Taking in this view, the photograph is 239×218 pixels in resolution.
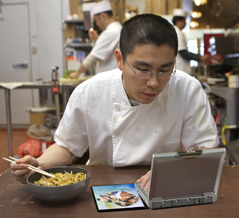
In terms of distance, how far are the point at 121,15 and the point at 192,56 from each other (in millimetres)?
1892

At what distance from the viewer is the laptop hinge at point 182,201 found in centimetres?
99

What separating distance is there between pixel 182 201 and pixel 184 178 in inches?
2.8

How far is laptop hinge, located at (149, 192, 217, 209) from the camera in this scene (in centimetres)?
99

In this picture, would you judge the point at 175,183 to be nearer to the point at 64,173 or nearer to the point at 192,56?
the point at 64,173

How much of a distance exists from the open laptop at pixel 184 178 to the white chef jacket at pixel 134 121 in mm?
426

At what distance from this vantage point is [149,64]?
1212 millimetres

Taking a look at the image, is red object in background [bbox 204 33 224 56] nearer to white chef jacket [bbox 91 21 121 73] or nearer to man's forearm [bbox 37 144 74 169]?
white chef jacket [bbox 91 21 121 73]

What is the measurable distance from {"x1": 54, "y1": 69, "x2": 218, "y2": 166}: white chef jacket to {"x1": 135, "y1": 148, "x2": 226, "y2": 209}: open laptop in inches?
16.8

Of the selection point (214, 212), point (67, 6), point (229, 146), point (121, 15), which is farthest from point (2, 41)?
point (214, 212)

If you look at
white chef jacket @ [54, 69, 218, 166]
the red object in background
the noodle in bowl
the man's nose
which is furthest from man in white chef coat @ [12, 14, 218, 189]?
the red object in background

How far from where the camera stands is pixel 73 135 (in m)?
1.52

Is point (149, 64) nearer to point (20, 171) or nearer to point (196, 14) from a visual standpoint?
point (20, 171)

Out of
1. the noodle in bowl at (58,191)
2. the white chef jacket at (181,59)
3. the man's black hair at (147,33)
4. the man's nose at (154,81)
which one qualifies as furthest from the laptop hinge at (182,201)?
the white chef jacket at (181,59)

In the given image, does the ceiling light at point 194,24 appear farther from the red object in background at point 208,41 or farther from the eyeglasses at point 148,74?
the eyeglasses at point 148,74
